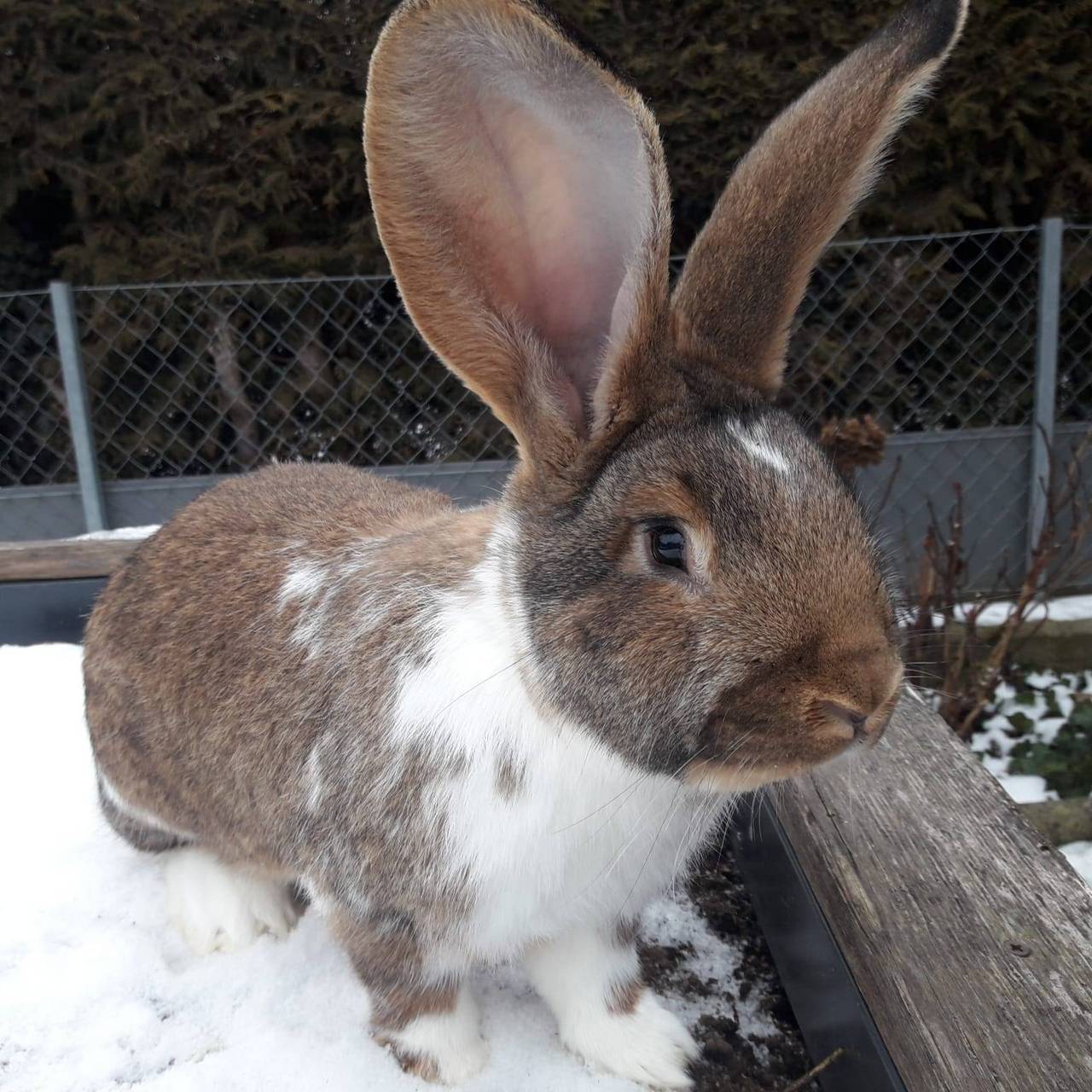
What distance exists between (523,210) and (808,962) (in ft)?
3.60

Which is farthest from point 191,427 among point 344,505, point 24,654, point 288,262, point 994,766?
point 994,766

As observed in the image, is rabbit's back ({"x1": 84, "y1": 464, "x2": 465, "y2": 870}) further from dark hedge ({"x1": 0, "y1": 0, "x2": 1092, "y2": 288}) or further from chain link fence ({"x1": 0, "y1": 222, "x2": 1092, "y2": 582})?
dark hedge ({"x1": 0, "y1": 0, "x2": 1092, "y2": 288})

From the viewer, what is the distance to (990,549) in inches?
193

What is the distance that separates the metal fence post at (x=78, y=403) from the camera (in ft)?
13.5

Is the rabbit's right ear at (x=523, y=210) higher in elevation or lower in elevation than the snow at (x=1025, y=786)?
higher

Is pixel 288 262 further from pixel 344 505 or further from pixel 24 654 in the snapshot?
pixel 344 505

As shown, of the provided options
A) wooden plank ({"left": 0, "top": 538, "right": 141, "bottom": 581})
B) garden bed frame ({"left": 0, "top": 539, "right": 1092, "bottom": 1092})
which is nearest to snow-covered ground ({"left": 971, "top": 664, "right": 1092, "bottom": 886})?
garden bed frame ({"left": 0, "top": 539, "right": 1092, "bottom": 1092})

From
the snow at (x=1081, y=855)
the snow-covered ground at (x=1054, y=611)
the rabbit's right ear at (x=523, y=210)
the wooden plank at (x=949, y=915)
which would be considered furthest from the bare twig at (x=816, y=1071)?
the snow-covered ground at (x=1054, y=611)

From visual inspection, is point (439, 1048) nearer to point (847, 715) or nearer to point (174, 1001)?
point (174, 1001)

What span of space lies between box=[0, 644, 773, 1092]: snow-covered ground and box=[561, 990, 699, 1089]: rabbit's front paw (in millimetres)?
24

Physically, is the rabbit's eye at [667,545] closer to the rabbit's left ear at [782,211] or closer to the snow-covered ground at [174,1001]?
the rabbit's left ear at [782,211]

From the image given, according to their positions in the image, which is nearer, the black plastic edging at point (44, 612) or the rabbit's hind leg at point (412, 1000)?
the rabbit's hind leg at point (412, 1000)

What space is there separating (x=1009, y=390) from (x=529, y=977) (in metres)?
4.51

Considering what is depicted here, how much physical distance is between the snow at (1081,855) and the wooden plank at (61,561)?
8.95ft
